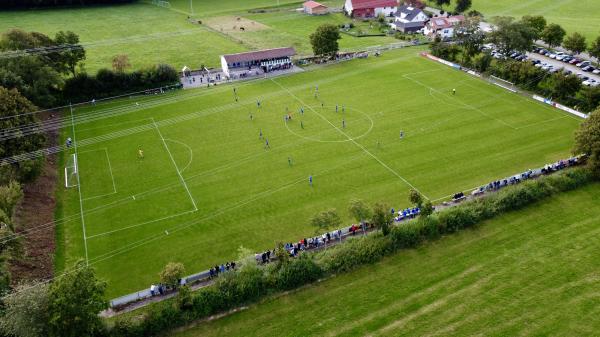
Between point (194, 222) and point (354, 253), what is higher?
point (194, 222)

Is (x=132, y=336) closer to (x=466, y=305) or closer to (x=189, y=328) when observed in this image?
(x=189, y=328)

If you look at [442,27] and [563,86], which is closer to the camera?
[563,86]

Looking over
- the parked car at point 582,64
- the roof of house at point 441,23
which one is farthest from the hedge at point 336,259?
the roof of house at point 441,23

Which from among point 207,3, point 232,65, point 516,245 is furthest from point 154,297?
point 207,3

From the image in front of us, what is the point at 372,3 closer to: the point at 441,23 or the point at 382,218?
the point at 441,23

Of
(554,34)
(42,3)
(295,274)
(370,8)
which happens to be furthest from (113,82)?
(554,34)

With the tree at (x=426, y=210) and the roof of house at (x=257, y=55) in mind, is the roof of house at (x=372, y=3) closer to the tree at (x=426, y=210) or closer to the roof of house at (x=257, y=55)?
the roof of house at (x=257, y=55)
